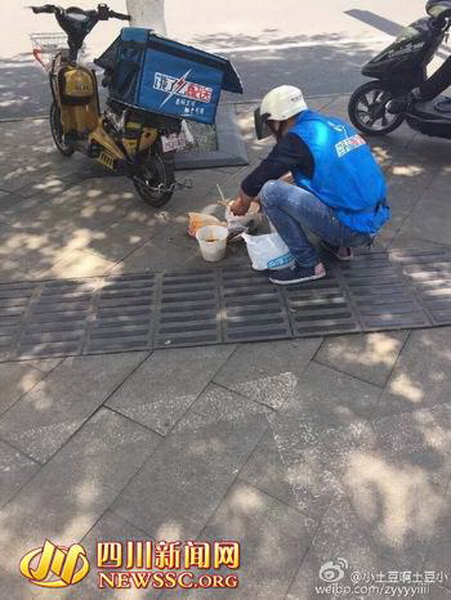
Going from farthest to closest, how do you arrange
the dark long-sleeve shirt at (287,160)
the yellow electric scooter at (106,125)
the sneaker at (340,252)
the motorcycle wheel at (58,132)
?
1. the motorcycle wheel at (58,132)
2. the yellow electric scooter at (106,125)
3. the sneaker at (340,252)
4. the dark long-sleeve shirt at (287,160)

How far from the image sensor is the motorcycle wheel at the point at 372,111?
19.0ft

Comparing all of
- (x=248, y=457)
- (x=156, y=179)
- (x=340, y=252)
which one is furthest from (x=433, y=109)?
(x=248, y=457)

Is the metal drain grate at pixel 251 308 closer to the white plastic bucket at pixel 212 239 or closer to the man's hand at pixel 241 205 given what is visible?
the white plastic bucket at pixel 212 239

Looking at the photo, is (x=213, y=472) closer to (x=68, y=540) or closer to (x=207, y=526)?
(x=207, y=526)

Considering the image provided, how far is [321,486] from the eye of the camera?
2.61 metres

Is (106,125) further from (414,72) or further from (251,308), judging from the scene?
Answer: (414,72)

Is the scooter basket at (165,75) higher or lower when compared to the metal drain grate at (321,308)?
higher

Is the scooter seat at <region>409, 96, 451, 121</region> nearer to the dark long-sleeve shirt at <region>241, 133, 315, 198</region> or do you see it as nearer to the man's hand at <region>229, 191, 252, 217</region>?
the dark long-sleeve shirt at <region>241, 133, 315, 198</region>

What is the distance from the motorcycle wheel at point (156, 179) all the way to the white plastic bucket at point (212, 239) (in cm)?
83

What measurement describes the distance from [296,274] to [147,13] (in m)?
3.46

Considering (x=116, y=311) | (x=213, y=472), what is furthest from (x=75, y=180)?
(x=213, y=472)

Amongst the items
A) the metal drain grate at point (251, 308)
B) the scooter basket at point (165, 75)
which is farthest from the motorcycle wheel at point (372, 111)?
the metal drain grate at point (251, 308)

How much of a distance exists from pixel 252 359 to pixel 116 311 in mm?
1073

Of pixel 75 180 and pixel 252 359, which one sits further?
pixel 75 180
